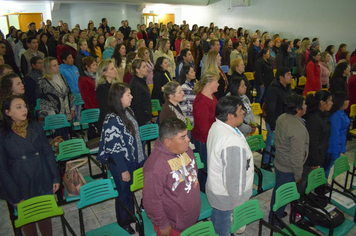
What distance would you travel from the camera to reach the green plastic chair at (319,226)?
296 cm

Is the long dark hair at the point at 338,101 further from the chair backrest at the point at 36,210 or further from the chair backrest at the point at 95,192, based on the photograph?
the chair backrest at the point at 36,210

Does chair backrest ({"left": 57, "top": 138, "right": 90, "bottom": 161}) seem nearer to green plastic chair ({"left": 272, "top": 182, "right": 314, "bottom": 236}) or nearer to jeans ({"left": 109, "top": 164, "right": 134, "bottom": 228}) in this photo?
jeans ({"left": 109, "top": 164, "right": 134, "bottom": 228})

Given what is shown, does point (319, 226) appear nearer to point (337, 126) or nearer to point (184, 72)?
point (337, 126)

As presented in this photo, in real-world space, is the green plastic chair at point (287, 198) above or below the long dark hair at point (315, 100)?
below

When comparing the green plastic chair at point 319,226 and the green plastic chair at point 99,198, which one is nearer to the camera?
the green plastic chair at point 99,198

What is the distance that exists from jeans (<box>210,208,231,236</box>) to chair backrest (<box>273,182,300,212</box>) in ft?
1.65

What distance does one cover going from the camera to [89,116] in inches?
183

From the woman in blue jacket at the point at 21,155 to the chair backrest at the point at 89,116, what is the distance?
189cm

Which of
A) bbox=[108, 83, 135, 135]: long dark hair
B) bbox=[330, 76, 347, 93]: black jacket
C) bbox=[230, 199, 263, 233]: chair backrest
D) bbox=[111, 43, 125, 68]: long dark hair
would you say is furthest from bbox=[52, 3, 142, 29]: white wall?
bbox=[230, 199, 263, 233]: chair backrest

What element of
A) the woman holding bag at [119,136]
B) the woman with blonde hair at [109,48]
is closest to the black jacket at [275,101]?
the woman holding bag at [119,136]

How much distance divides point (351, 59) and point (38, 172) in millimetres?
8807

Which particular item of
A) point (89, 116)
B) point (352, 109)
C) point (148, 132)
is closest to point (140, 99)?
point (148, 132)

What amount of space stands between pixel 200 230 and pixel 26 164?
1750 mm

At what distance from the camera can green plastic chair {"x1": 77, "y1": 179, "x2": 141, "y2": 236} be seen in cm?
259
